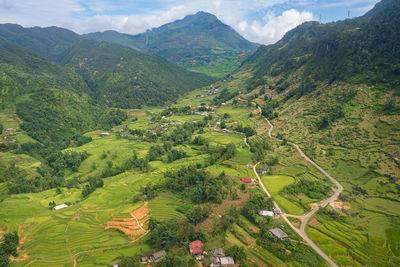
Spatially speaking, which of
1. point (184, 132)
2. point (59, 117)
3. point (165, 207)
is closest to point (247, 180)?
point (165, 207)

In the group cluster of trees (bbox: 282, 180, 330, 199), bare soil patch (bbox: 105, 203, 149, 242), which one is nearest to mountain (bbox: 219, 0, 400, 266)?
cluster of trees (bbox: 282, 180, 330, 199)

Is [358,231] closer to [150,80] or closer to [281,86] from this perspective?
[281,86]

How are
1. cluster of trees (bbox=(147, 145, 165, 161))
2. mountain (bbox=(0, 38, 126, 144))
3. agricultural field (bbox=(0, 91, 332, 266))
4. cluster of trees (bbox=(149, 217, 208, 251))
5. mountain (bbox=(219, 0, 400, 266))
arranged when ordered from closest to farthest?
cluster of trees (bbox=(149, 217, 208, 251)), agricultural field (bbox=(0, 91, 332, 266)), mountain (bbox=(219, 0, 400, 266)), cluster of trees (bbox=(147, 145, 165, 161)), mountain (bbox=(0, 38, 126, 144))

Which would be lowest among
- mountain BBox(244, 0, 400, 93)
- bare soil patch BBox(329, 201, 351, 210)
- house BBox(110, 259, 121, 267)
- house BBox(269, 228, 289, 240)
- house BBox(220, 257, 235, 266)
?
house BBox(110, 259, 121, 267)

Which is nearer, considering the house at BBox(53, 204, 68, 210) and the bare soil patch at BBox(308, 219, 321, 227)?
the bare soil patch at BBox(308, 219, 321, 227)

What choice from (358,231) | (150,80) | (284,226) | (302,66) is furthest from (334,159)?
(150,80)

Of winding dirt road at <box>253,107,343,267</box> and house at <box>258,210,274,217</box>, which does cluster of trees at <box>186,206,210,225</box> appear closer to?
house at <box>258,210,274,217</box>

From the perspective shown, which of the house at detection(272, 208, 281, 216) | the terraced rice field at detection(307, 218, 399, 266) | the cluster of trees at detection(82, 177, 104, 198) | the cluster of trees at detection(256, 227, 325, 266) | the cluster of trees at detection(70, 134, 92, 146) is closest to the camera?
the terraced rice field at detection(307, 218, 399, 266)

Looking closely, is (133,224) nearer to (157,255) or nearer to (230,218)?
(157,255)
